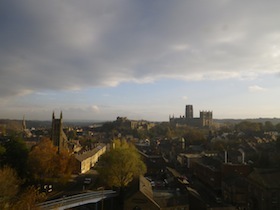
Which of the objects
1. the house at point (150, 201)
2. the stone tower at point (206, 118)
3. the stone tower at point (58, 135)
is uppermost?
the stone tower at point (206, 118)

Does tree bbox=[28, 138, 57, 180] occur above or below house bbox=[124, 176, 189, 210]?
above

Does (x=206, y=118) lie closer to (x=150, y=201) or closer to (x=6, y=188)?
(x=150, y=201)

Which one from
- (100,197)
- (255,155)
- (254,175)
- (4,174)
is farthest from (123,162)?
(255,155)

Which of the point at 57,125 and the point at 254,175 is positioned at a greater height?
the point at 57,125

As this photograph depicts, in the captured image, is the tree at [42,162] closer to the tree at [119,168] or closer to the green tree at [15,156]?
the green tree at [15,156]

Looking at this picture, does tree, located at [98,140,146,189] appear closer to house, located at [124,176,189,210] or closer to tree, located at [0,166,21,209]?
house, located at [124,176,189,210]

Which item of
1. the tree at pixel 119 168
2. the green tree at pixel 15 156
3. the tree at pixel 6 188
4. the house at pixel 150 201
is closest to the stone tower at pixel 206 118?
the tree at pixel 119 168

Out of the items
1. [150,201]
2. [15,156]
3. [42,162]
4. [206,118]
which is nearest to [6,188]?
[42,162]

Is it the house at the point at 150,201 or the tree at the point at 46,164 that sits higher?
the tree at the point at 46,164

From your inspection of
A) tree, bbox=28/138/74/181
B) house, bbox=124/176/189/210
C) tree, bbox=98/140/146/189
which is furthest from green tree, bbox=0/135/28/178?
house, bbox=124/176/189/210

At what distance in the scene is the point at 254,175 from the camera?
107ft

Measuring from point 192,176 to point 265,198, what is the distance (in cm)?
1987

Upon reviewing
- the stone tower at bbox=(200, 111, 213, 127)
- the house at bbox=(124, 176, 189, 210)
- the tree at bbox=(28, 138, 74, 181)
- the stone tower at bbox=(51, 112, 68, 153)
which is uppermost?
the stone tower at bbox=(200, 111, 213, 127)

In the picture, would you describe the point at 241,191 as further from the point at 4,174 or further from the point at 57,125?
the point at 57,125
